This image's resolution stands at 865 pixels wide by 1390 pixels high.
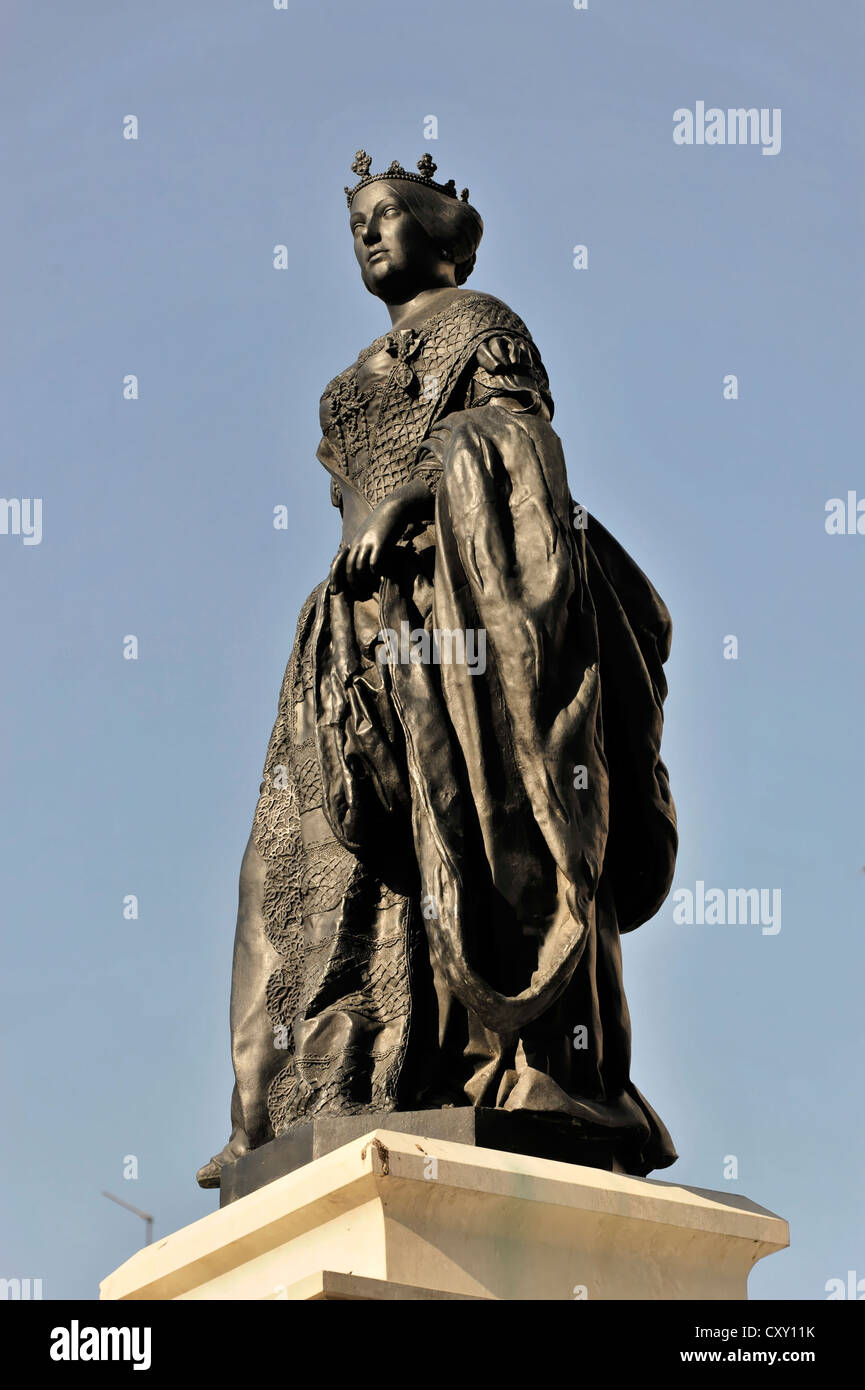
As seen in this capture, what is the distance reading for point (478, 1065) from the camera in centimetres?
740

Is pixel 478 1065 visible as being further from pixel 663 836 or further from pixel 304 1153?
pixel 663 836

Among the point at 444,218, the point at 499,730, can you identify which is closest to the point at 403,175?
the point at 444,218

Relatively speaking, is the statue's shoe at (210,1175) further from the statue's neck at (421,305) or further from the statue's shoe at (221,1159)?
the statue's neck at (421,305)

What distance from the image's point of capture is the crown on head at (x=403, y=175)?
28.8ft

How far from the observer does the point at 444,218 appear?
8.77m

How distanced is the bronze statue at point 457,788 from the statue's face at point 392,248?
0.24 m

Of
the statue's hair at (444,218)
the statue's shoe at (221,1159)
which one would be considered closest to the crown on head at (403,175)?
the statue's hair at (444,218)

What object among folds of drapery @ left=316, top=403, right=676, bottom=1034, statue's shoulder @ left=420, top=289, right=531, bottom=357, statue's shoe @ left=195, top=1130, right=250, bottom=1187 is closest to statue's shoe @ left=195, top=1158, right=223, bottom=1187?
statue's shoe @ left=195, top=1130, right=250, bottom=1187

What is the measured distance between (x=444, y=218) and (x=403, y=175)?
260mm

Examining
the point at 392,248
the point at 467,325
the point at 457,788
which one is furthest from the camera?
the point at 392,248

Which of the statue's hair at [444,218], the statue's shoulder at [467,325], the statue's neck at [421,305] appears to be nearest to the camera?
the statue's shoulder at [467,325]

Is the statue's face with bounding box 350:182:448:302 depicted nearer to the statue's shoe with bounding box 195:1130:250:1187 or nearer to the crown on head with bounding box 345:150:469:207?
the crown on head with bounding box 345:150:469:207

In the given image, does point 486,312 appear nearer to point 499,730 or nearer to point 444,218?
point 444,218
